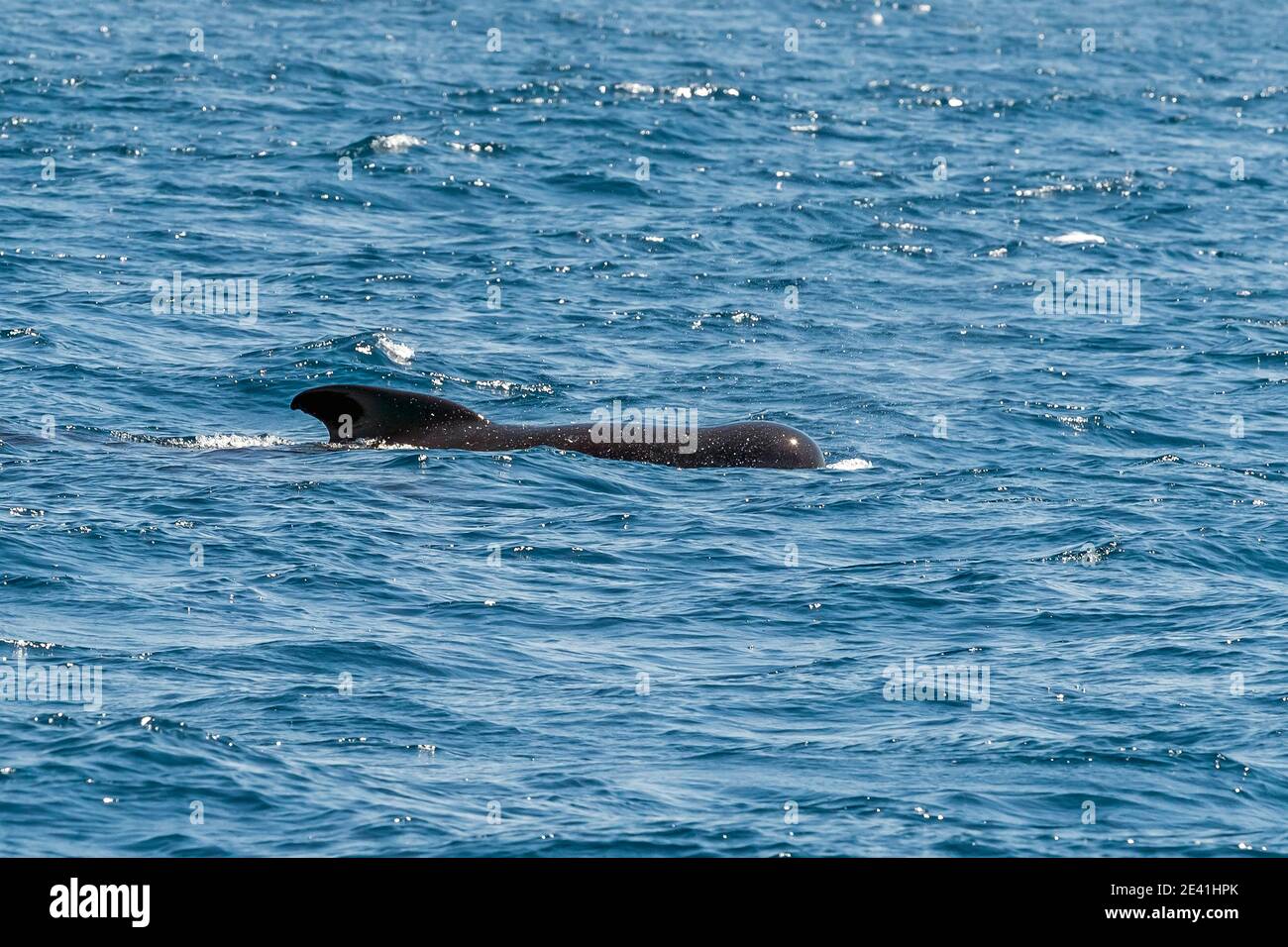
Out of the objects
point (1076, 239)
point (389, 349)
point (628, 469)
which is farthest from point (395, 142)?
point (628, 469)

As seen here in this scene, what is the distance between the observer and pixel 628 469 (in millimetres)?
22469

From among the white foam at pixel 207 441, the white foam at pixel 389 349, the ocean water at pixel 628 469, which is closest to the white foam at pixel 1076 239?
the ocean water at pixel 628 469

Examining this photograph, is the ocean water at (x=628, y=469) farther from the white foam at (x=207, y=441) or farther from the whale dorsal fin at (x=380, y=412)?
the whale dorsal fin at (x=380, y=412)

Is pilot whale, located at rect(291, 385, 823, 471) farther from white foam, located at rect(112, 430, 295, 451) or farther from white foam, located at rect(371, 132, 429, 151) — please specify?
white foam, located at rect(371, 132, 429, 151)

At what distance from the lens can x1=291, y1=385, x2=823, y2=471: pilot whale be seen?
22562mm

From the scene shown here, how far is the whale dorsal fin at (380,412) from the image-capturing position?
22406 mm

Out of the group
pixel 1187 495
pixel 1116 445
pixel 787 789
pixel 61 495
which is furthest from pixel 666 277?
pixel 787 789

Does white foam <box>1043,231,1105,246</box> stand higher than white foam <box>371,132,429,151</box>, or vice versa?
white foam <box>371,132,429,151</box>

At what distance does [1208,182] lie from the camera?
42.7 metres

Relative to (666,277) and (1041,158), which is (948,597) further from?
(1041,158)

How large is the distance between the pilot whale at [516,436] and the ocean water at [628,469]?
18.9 inches

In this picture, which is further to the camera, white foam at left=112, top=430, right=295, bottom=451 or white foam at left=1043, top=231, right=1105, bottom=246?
white foam at left=1043, top=231, right=1105, bottom=246

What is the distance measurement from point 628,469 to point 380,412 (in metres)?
2.85

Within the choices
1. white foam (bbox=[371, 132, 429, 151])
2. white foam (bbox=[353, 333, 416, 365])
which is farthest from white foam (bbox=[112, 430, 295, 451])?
white foam (bbox=[371, 132, 429, 151])
